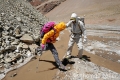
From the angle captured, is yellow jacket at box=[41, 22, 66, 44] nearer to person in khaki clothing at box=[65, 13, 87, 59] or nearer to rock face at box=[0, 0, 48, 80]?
person in khaki clothing at box=[65, 13, 87, 59]

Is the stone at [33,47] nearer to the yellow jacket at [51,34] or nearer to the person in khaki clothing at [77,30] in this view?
the person in khaki clothing at [77,30]

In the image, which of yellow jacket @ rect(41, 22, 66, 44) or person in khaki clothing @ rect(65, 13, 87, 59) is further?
person in khaki clothing @ rect(65, 13, 87, 59)

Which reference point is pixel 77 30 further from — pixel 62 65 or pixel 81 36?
pixel 62 65

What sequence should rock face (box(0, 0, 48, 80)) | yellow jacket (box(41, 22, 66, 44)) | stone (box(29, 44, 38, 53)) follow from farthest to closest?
stone (box(29, 44, 38, 53))
rock face (box(0, 0, 48, 80))
yellow jacket (box(41, 22, 66, 44))

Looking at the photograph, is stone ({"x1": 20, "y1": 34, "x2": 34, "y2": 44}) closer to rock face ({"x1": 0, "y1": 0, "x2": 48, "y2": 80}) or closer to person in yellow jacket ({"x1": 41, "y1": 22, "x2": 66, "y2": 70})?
rock face ({"x1": 0, "y1": 0, "x2": 48, "y2": 80})

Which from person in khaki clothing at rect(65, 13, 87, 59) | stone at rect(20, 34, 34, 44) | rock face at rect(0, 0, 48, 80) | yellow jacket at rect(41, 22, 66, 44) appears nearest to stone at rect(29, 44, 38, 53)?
rock face at rect(0, 0, 48, 80)

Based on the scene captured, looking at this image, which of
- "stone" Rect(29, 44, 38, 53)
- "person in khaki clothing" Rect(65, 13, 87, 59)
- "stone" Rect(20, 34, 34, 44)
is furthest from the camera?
"stone" Rect(20, 34, 34, 44)

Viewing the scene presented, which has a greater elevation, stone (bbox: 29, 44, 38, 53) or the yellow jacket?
the yellow jacket

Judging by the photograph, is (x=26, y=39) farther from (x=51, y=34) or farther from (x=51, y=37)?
(x=51, y=34)

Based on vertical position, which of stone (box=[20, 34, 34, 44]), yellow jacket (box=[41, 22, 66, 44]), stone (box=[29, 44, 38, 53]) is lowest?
stone (box=[29, 44, 38, 53])

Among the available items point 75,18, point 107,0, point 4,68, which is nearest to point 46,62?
point 4,68

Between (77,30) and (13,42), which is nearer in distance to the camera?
(77,30)

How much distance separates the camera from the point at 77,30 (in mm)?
5562

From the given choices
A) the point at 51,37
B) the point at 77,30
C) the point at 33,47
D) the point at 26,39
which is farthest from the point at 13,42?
the point at 77,30
